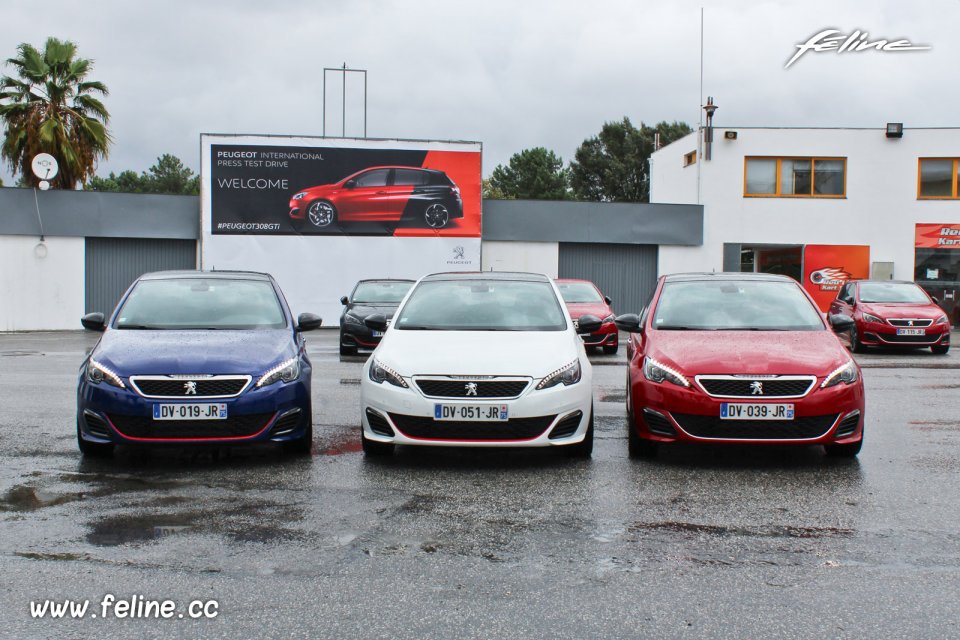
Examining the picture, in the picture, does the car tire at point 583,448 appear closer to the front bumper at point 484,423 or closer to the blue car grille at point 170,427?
the front bumper at point 484,423

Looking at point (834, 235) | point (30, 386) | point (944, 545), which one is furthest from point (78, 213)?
point (944, 545)

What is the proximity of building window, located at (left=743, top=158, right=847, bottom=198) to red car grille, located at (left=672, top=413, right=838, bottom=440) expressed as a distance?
75.1 ft

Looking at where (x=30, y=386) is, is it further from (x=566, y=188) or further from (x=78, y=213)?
(x=566, y=188)

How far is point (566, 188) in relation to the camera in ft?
245

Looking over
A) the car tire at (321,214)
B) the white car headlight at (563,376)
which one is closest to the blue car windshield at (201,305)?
the white car headlight at (563,376)

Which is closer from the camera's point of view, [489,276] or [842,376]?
[842,376]

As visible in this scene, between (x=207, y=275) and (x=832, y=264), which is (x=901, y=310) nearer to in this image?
(x=832, y=264)

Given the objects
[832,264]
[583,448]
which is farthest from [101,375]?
[832,264]

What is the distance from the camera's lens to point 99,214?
87.2 feet

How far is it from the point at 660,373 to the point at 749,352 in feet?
2.33

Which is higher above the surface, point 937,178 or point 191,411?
point 937,178

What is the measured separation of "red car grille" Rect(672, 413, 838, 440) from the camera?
679cm

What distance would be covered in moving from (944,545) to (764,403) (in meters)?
1.95

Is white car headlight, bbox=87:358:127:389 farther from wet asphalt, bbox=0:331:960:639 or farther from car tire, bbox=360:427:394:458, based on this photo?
car tire, bbox=360:427:394:458
